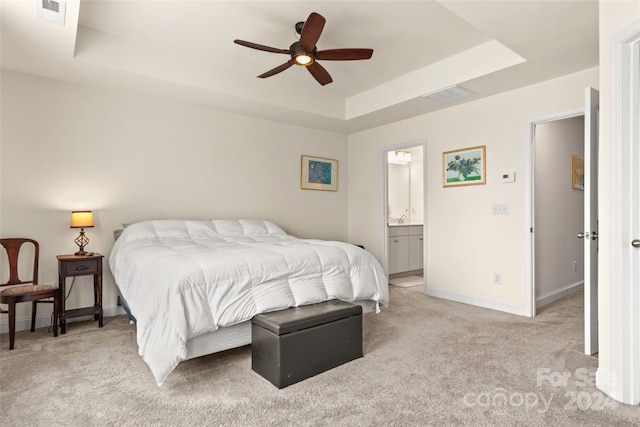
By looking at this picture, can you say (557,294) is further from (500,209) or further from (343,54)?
(343,54)

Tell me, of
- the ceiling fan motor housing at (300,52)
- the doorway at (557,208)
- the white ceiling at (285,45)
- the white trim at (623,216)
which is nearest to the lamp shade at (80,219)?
the white ceiling at (285,45)

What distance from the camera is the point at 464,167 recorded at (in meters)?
4.30

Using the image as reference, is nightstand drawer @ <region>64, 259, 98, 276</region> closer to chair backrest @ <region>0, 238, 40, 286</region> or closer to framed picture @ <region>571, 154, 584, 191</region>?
chair backrest @ <region>0, 238, 40, 286</region>

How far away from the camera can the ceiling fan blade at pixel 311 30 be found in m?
2.42

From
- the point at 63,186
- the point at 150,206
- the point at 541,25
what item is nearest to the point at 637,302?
the point at 541,25

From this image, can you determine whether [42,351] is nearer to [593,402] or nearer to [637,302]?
[593,402]

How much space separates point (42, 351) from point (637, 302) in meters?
3.95

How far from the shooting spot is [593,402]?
6.55 ft

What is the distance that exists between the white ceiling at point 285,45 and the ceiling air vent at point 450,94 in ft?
0.21

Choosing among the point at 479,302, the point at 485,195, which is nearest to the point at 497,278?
the point at 479,302

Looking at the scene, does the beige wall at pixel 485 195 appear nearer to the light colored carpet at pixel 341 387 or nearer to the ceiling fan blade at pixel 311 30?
the light colored carpet at pixel 341 387

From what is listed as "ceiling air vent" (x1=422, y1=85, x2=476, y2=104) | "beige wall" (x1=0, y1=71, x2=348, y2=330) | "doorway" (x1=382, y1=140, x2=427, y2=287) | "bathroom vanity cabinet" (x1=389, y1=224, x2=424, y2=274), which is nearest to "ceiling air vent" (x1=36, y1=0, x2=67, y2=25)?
"beige wall" (x1=0, y1=71, x2=348, y2=330)

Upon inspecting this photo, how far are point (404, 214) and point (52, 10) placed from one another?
5839 mm

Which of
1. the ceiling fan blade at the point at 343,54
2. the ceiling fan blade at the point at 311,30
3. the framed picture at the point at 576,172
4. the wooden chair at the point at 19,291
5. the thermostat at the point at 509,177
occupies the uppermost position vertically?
the ceiling fan blade at the point at 311,30
